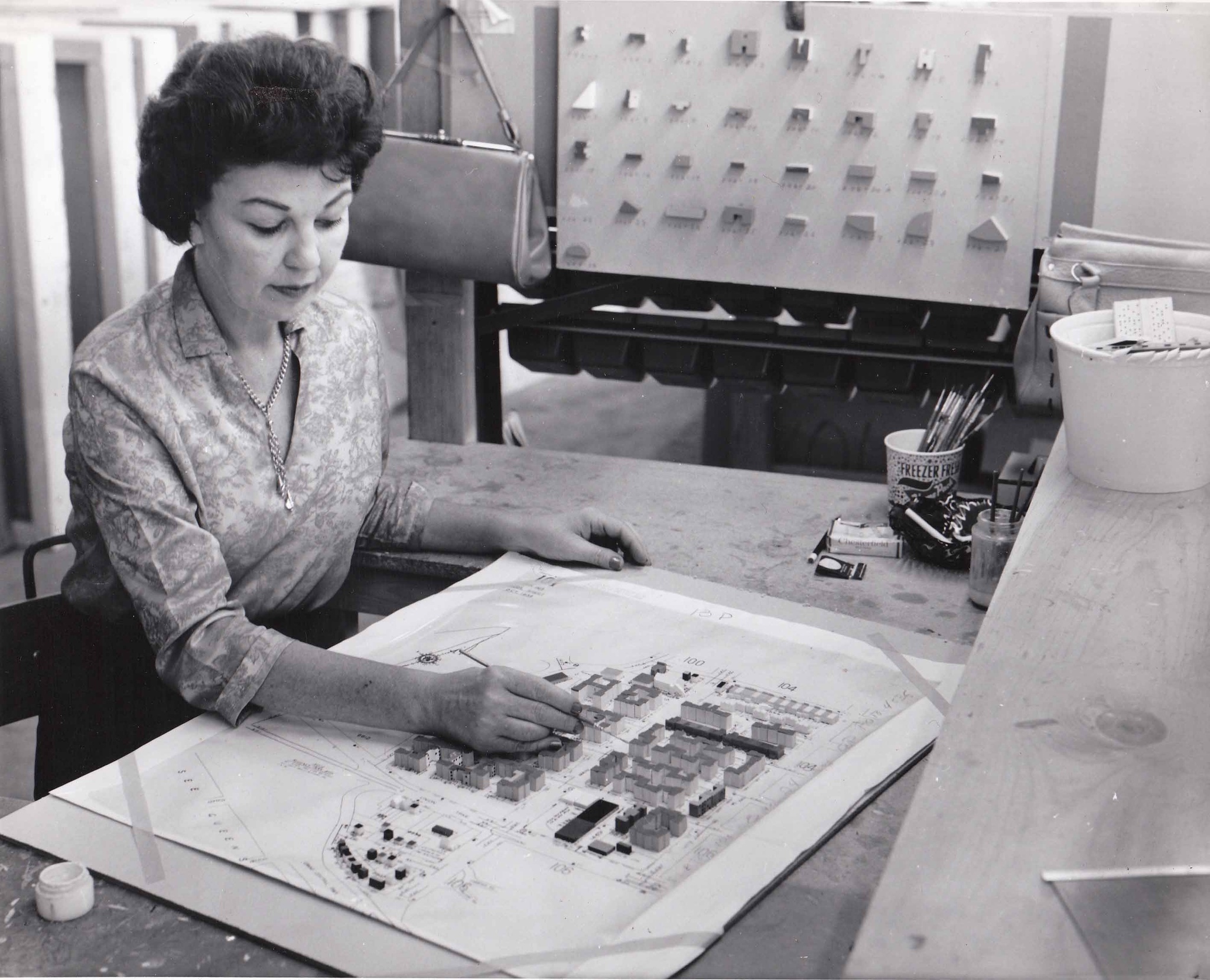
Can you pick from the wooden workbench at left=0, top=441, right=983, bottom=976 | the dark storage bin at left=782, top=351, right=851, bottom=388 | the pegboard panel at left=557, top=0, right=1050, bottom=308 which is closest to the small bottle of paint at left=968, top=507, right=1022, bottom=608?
the wooden workbench at left=0, top=441, right=983, bottom=976

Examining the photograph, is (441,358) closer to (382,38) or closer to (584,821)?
(584,821)

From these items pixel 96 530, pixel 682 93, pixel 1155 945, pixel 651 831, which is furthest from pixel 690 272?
pixel 1155 945

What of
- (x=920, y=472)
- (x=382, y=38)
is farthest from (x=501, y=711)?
(x=382, y=38)

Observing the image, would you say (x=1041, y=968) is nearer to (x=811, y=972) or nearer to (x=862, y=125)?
(x=811, y=972)

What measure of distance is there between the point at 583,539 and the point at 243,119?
2.05ft

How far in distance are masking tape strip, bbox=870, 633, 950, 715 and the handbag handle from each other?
1.04m

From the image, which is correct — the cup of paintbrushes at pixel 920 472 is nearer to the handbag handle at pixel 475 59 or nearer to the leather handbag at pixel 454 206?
the leather handbag at pixel 454 206

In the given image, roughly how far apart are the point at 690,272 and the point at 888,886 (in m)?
1.44

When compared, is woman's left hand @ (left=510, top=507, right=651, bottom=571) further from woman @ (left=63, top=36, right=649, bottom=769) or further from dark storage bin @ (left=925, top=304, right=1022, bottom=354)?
dark storage bin @ (left=925, top=304, right=1022, bottom=354)

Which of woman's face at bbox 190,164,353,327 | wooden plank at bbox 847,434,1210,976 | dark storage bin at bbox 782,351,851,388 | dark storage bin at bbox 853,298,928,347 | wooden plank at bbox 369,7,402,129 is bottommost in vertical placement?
dark storage bin at bbox 782,351,851,388

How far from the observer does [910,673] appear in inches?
53.0

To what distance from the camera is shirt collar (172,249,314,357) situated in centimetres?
147

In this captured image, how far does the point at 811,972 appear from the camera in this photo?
0.94m

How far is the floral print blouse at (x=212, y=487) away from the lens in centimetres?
135
